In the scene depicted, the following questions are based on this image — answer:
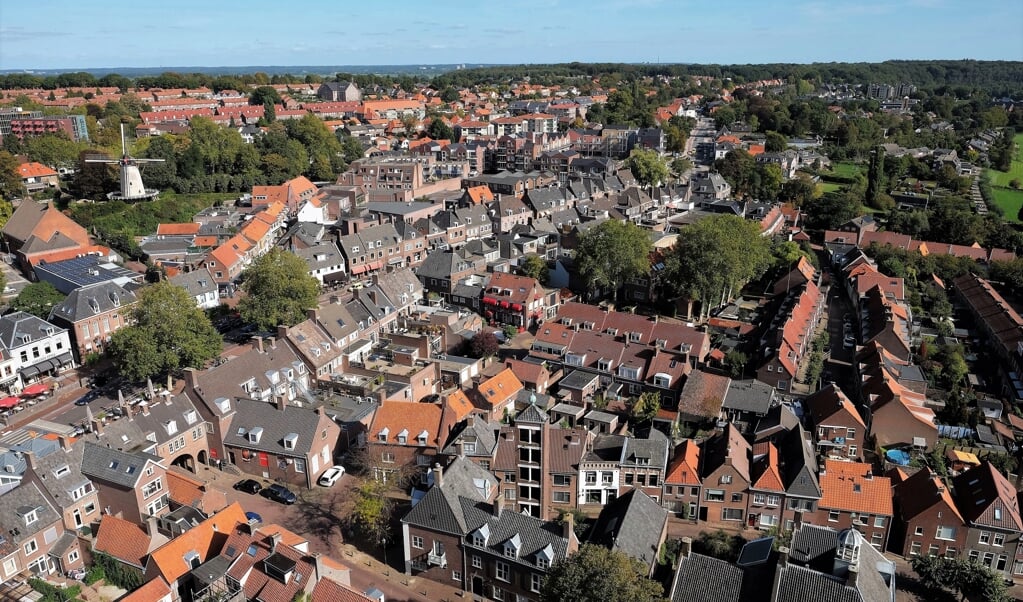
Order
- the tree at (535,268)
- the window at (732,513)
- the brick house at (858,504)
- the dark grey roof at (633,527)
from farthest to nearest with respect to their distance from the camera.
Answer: the tree at (535,268) → the window at (732,513) → the brick house at (858,504) → the dark grey roof at (633,527)

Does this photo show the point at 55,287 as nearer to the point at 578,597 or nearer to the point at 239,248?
the point at 239,248

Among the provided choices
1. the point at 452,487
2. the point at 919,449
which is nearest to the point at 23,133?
the point at 452,487

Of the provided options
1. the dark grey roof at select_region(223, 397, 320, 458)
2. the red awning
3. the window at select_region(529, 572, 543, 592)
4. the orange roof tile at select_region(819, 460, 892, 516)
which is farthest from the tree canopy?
the red awning

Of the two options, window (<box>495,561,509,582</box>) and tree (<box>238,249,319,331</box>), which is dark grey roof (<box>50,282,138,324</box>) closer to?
tree (<box>238,249,319,331</box>)

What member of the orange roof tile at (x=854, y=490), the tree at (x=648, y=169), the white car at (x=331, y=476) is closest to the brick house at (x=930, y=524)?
the orange roof tile at (x=854, y=490)

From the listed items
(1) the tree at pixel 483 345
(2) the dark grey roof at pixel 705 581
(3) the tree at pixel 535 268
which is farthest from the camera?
(3) the tree at pixel 535 268

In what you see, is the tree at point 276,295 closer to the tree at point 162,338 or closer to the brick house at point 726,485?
the tree at point 162,338
